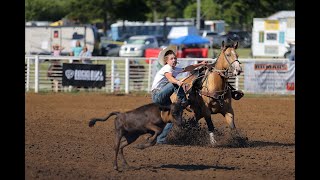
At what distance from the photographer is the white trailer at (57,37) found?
144 feet

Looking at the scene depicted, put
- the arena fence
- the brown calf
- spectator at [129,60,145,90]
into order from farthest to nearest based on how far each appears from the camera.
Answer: spectator at [129,60,145,90] → the arena fence → the brown calf

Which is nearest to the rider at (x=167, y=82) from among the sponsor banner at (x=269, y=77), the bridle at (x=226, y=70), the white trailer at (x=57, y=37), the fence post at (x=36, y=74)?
the bridle at (x=226, y=70)

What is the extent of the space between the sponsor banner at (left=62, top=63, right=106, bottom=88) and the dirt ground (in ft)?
18.7

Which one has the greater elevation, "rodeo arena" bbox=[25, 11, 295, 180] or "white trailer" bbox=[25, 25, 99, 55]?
"white trailer" bbox=[25, 25, 99, 55]

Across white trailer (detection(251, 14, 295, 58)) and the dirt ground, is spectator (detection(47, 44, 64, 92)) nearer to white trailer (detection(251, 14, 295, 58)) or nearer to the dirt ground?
the dirt ground

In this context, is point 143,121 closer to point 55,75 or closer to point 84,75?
point 84,75

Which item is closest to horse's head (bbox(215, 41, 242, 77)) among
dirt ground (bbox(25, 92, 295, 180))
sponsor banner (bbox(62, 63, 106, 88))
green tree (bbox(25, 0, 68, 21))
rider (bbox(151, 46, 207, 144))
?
rider (bbox(151, 46, 207, 144))

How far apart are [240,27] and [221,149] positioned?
59.7 m

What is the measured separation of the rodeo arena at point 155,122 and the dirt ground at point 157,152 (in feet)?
0.05

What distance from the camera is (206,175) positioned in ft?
32.1

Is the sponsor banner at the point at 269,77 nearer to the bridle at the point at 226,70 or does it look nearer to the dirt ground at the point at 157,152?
the dirt ground at the point at 157,152

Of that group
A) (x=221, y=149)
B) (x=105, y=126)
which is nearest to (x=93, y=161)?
(x=221, y=149)

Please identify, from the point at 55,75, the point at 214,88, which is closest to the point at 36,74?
the point at 55,75

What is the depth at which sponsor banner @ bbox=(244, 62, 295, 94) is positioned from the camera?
84.1 ft
